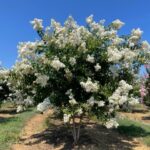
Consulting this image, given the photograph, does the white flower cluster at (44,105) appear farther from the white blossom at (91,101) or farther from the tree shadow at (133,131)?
the tree shadow at (133,131)

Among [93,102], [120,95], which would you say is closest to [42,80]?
[93,102]

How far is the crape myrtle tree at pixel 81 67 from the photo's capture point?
1308 cm

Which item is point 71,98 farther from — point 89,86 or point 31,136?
point 31,136

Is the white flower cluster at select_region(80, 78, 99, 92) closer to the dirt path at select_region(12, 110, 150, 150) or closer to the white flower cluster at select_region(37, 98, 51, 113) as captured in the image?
the white flower cluster at select_region(37, 98, 51, 113)

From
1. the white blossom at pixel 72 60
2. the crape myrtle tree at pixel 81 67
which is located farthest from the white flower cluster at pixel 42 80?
the white blossom at pixel 72 60

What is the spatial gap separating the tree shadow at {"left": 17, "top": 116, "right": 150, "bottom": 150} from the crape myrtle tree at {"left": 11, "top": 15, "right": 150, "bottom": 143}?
157 centimetres

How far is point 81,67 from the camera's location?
44.0 ft

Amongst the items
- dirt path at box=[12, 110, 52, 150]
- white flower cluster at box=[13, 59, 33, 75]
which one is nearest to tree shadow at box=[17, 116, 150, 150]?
dirt path at box=[12, 110, 52, 150]

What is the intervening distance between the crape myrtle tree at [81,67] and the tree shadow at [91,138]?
157 cm

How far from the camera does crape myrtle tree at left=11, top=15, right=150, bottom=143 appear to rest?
1308cm

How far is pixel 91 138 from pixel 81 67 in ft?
11.7

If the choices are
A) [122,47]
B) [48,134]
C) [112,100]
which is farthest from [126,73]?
[48,134]

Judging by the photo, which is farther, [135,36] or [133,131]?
[133,131]

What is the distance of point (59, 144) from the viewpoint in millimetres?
15180
